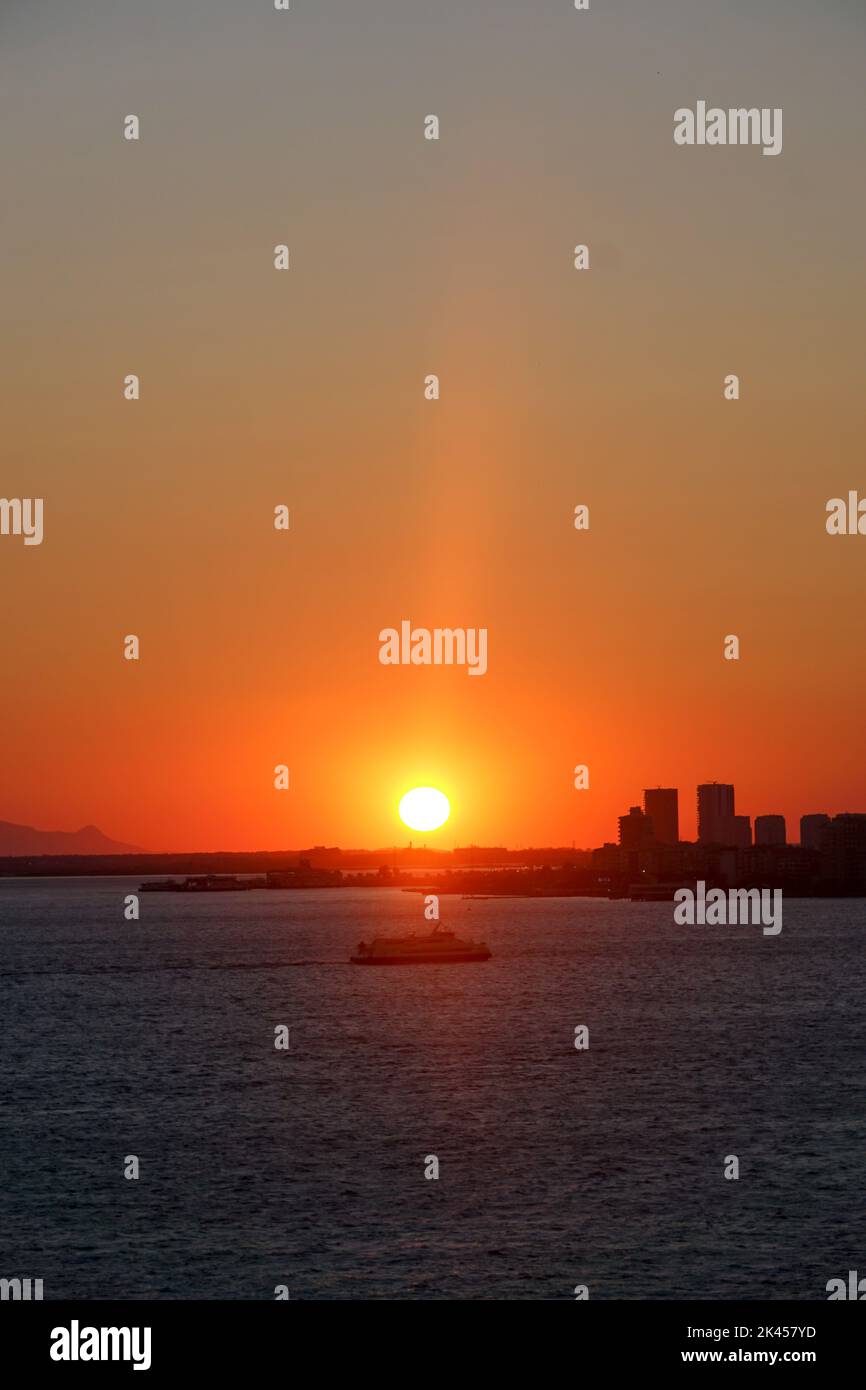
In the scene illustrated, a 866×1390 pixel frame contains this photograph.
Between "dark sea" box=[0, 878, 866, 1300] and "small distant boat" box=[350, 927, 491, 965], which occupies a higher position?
"small distant boat" box=[350, 927, 491, 965]

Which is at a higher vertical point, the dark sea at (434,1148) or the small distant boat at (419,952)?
the small distant boat at (419,952)

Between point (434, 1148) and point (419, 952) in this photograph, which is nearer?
point (434, 1148)

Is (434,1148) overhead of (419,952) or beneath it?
beneath

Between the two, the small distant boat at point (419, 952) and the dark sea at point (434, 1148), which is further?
the small distant boat at point (419, 952)
